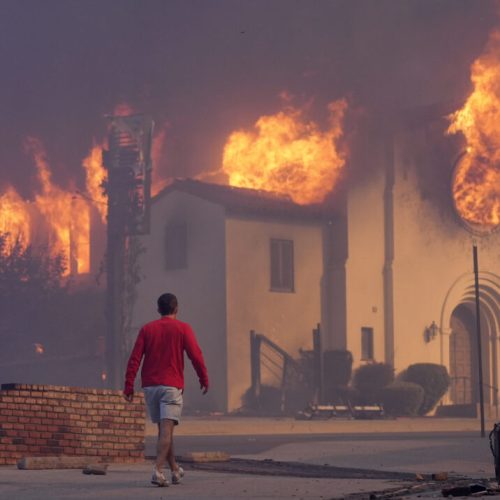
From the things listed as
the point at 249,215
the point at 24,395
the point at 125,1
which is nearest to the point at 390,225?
the point at 249,215

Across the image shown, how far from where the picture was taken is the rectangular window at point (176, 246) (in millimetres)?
41812

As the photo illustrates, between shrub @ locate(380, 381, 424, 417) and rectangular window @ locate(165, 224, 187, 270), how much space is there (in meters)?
7.69

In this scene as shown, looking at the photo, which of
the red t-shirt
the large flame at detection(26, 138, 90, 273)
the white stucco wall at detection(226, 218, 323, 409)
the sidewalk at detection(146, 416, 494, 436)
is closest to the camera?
the red t-shirt

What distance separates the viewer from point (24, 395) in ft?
43.4

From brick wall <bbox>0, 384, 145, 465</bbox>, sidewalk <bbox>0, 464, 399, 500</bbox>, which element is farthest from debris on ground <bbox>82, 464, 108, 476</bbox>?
brick wall <bbox>0, 384, 145, 465</bbox>

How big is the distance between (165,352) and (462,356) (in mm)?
35590

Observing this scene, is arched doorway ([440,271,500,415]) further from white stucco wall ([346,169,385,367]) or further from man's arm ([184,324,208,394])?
man's arm ([184,324,208,394])

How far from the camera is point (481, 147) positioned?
44125 mm

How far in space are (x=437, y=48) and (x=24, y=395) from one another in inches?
1544

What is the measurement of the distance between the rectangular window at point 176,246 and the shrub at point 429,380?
803 cm

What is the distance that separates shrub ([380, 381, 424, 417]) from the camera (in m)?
39.1

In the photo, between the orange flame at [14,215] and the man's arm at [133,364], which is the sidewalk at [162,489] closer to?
the man's arm at [133,364]

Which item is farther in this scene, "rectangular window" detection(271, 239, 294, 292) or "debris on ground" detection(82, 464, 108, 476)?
"rectangular window" detection(271, 239, 294, 292)

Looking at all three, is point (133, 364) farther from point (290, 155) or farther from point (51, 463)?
point (290, 155)
